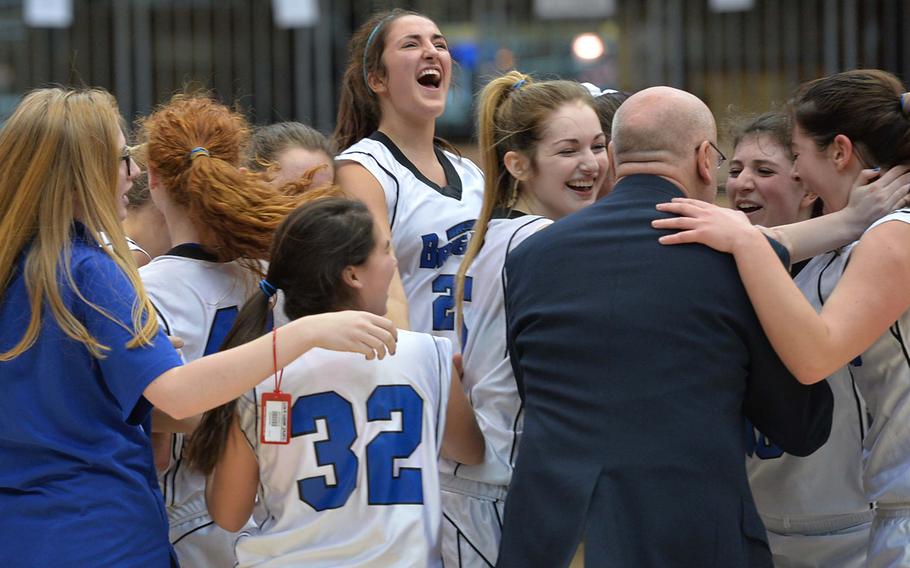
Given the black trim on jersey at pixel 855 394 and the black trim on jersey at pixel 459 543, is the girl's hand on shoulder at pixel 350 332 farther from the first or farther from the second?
the black trim on jersey at pixel 855 394

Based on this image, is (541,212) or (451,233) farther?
(451,233)

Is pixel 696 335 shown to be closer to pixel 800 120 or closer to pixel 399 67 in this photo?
pixel 800 120

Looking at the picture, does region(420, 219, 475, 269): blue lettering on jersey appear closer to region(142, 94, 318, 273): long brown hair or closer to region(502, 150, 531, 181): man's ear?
region(502, 150, 531, 181): man's ear

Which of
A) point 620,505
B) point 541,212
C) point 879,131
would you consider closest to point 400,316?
point 541,212

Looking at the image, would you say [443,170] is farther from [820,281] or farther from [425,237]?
[820,281]

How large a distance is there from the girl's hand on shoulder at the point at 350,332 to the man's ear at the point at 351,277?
0.55 feet

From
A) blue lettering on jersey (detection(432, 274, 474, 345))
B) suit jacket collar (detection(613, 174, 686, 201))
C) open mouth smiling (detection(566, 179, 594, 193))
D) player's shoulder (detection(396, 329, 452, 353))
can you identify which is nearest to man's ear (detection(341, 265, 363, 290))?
player's shoulder (detection(396, 329, 452, 353))

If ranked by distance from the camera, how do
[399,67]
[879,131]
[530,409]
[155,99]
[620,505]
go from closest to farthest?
[620,505] → [530,409] → [879,131] → [399,67] → [155,99]

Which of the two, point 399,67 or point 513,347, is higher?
point 399,67

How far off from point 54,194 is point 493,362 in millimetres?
1096

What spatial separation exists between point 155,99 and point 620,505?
769 centimetres

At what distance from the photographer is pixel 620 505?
88.7 inches

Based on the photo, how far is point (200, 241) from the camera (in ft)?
9.82

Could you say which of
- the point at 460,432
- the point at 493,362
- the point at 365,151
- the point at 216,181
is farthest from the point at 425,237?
the point at 460,432
